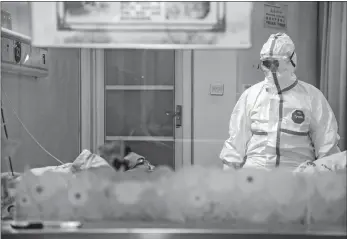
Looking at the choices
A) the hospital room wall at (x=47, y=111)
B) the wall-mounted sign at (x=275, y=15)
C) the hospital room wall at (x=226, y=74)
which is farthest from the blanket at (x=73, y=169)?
the wall-mounted sign at (x=275, y=15)

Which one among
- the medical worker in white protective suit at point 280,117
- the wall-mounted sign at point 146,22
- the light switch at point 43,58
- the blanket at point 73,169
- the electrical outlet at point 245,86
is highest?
the wall-mounted sign at point 146,22

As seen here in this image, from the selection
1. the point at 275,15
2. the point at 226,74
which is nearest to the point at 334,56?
the point at 275,15

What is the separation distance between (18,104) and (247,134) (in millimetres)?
1000

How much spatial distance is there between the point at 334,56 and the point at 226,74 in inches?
19.7

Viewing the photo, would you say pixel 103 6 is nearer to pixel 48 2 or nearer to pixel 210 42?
pixel 48 2

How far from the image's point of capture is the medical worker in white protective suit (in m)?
1.59

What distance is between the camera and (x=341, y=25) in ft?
4.14

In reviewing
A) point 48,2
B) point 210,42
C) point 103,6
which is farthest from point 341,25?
point 48,2

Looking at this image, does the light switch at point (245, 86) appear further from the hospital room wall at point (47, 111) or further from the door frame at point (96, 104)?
the hospital room wall at point (47, 111)

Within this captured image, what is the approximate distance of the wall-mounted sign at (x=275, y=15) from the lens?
127cm

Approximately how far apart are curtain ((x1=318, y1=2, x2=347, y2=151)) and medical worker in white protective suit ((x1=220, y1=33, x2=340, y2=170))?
94mm

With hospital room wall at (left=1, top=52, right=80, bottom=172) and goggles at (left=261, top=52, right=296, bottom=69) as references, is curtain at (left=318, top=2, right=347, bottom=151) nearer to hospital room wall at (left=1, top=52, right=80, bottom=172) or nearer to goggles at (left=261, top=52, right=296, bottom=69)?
goggles at (left=261, top=52, right=296, bottom=69)

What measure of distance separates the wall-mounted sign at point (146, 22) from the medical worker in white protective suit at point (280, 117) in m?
0.59

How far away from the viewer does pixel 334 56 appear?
1367 mm
